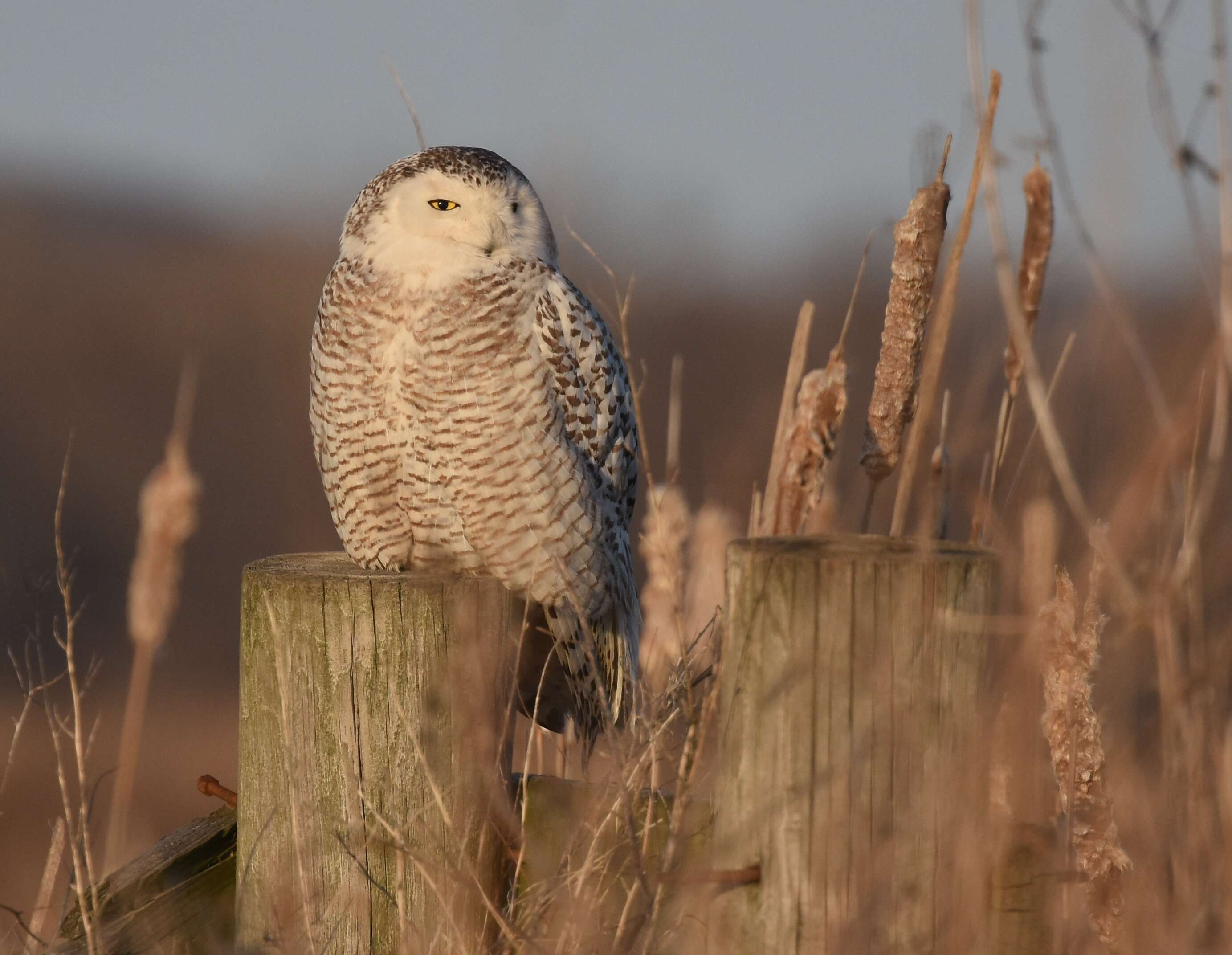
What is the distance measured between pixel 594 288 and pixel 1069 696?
3.38 ft

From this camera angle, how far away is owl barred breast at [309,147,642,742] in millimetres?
2818

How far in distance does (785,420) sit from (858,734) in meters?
0.72

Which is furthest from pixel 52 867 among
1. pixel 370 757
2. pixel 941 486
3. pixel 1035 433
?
pixel 1035 433

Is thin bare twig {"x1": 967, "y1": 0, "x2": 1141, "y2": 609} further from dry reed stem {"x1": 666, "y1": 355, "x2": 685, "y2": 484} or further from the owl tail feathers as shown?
the owl tail feathers

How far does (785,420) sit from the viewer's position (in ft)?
6.57

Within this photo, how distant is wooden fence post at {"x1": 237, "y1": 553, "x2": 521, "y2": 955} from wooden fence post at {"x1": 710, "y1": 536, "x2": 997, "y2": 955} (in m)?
0.58

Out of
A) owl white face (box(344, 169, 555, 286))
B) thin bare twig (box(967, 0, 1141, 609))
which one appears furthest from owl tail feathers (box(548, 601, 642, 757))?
thin bare twig (box(967, 0, 1141, 609))

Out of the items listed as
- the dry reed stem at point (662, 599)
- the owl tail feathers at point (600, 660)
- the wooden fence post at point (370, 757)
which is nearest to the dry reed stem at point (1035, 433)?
the dry reed stem at point (662, 599)

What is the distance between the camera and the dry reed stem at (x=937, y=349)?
170cm

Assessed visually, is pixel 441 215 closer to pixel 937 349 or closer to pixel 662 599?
pixel 662 599

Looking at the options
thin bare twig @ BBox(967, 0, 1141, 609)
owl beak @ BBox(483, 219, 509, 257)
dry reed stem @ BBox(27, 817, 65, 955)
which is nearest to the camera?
thin bare twig @ BBox(967, 0, 1141, 609)

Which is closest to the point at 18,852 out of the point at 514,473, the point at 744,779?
the point at 514,473

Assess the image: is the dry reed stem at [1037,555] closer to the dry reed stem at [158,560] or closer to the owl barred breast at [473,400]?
the owl barred breast at [473,400]

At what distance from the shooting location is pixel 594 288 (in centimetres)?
217
